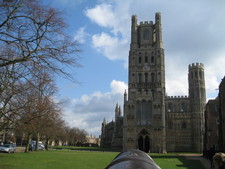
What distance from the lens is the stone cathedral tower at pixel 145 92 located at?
60.7m

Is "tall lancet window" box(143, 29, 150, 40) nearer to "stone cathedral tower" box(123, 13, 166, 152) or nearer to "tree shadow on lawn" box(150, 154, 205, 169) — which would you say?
"stone cathedral tower" box(123, 13, 166, 152)

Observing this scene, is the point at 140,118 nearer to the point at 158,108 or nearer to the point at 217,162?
the point at 158,108

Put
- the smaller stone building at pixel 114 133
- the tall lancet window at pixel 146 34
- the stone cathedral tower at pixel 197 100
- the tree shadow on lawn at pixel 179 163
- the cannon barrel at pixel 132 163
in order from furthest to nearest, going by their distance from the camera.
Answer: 1. the smaller stone building at pixel 114 133
2. the stone cathedral tower at pixel 197 100
3. the tall lancet window at pixel 146 34
4. the tree shadow on lawn at pixel 179 163
5. the cannon barrel at pixel 132 163

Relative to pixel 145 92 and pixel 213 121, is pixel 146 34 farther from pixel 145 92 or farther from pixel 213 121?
pixel 213 121

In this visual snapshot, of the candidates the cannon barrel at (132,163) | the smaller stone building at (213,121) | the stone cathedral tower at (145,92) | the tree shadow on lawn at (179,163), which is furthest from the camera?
the stone cathedral tower at (145,92)

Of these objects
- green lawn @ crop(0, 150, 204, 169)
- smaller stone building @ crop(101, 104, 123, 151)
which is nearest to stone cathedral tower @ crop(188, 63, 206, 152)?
smaller stone building @ crop(101, 104, 123, 151)

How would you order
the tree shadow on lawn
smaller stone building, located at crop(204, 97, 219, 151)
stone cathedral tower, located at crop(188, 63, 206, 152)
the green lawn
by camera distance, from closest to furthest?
the green lawn → the tree shadow on lawn → smaller stone building, located at crop(204, 97, 219, 151) → stone cathedral tower, located at crop(188, 63, 206, 152)

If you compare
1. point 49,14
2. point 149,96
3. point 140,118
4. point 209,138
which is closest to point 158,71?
point 149,96

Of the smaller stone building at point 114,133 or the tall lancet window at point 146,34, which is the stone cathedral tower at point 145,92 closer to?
the tall lancet window at point 146,34

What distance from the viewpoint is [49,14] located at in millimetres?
7941

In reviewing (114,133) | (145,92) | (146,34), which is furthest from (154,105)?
(114,133)

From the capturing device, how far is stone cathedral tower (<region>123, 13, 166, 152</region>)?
6072 cm

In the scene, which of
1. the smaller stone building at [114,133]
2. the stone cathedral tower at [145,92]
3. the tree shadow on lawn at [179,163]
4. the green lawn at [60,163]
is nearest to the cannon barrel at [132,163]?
the green lawn at [60,163]

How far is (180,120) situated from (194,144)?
8.03 m
